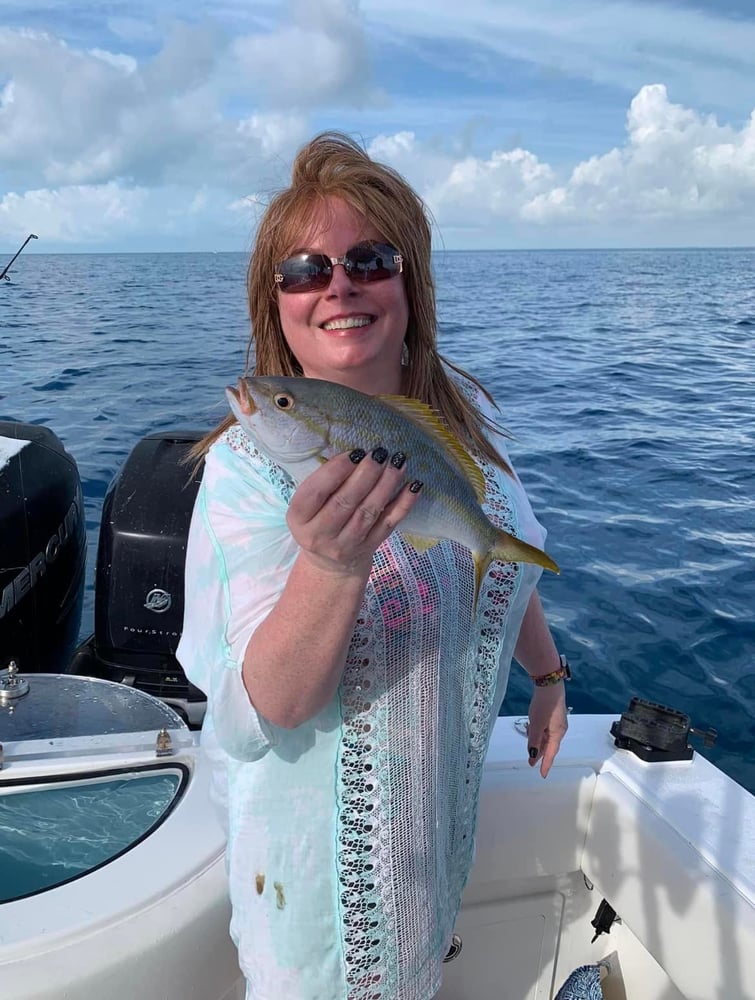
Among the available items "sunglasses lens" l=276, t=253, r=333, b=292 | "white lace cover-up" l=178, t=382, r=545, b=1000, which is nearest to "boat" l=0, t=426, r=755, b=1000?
"white lace cover-up" l=178, t=382, r=545, b=1000

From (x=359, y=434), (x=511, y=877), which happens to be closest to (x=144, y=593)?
(x=511, y=877)

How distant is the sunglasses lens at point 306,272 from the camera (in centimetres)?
159

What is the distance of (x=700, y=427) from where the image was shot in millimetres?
10797

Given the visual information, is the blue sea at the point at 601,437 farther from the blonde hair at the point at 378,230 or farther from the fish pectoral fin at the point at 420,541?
the fish pectoral fin at the point at 420,541

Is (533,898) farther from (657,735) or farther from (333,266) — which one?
(333,266)

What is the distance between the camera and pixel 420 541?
1471 mm

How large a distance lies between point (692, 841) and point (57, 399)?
12.1 m

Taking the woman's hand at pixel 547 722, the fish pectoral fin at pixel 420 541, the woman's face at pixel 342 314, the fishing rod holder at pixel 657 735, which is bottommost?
the fishing rod holder at pixel 657 735

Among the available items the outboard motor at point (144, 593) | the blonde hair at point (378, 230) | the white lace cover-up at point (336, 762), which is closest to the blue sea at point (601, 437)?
the blonde hair at point (378, 230)

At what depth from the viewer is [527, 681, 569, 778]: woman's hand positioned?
2148mm

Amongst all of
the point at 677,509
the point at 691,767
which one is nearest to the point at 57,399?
the point at 677,509

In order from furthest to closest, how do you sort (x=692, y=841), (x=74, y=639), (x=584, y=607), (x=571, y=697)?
(x=584, y=607) → (x=571, y=697) → (x=74, y=639) → (x=692, y=841)

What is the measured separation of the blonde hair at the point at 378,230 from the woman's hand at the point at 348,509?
57 centimetres

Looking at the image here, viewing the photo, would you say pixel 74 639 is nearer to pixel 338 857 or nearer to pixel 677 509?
pixel 338 857
